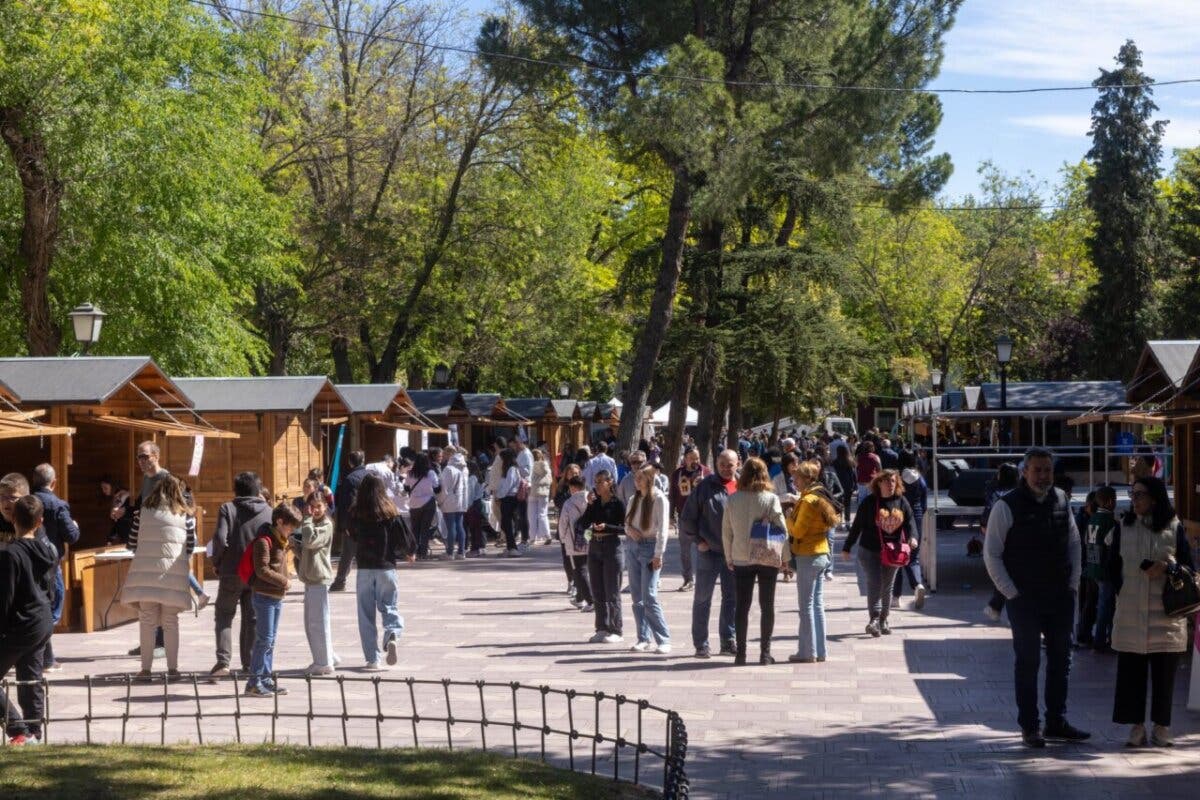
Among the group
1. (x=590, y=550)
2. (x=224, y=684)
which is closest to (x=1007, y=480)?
(x=590, y=550)

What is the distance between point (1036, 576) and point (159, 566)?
6.39 m

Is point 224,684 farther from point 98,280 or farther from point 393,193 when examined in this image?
point 393,193

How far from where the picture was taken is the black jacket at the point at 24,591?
8.43 meters

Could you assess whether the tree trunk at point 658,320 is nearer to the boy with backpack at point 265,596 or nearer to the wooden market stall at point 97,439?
the wooden market stall at point 97,439

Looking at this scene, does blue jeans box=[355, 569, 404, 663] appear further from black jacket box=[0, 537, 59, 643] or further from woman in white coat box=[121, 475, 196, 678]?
black jacket box=[0, 537, 59, 643]

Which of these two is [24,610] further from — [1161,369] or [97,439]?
[1161,369]

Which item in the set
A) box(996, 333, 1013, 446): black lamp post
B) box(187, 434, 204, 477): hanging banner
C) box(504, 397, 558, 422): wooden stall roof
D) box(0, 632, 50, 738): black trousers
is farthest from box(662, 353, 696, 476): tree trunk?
box(0, 632, 50, 738): black trousers

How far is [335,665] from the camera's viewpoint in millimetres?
12023

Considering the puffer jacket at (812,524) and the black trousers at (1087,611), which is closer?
the puffer jacket at (812,524)

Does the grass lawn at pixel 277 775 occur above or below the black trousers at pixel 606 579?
below

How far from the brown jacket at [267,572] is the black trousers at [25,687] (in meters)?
2.12

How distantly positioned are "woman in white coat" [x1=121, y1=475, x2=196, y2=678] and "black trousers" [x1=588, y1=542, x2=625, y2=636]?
380cm

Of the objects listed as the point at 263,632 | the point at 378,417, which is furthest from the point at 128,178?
the point at 263,632

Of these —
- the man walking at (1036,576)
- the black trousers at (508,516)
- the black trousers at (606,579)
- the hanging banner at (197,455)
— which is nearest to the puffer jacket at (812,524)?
the black trousers at (606,579)
